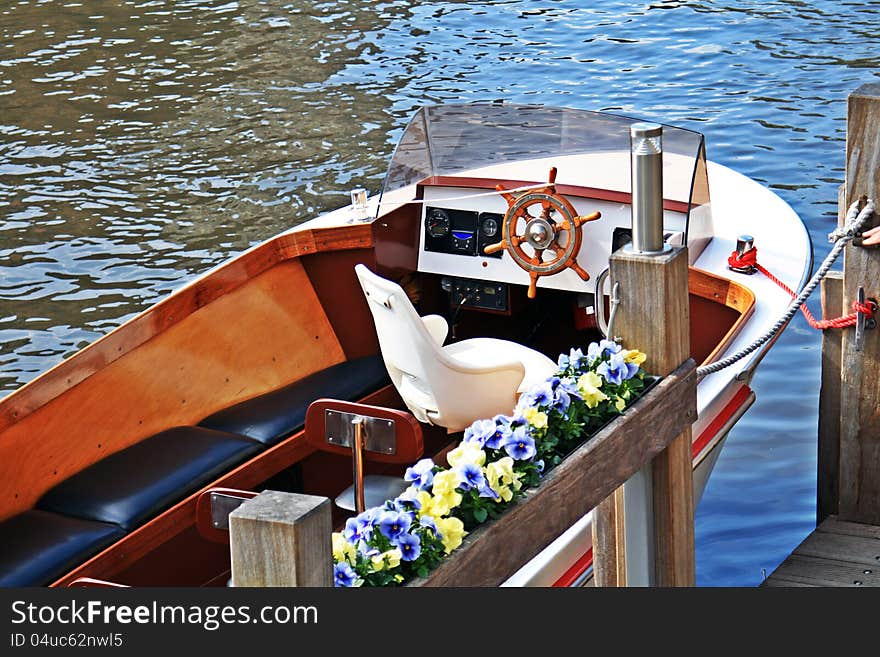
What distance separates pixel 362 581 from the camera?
5.39 ft

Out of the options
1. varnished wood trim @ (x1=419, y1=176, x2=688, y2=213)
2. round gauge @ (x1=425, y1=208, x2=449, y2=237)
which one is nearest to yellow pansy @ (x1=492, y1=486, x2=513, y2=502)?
varnished wood trim @ (x1=419, y1=176, x2=688, y2=213)

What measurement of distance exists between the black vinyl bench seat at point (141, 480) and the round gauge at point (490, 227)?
59 cm

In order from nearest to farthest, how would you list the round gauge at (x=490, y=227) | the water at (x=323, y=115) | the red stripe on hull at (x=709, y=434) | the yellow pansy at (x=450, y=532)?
the yellow pansy at (x=450, y=532), the red stripe on hull at (x=709, y=434), the round gauge at (x=490, y=227), the water at (x=323, y=115)

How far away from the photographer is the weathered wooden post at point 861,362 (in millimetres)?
2809

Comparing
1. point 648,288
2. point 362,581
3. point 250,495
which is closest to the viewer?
point 362,581

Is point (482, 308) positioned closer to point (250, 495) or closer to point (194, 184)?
point (250, 495)

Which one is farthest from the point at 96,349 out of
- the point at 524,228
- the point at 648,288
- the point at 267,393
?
the point at 648,288

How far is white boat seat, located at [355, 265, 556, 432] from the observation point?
3270 millimetres

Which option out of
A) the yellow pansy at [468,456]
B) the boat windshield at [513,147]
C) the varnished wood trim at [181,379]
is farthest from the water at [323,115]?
the yellow pansy at [468,456]

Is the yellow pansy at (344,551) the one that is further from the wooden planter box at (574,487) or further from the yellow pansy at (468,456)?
the yellow pansy at (468,456)

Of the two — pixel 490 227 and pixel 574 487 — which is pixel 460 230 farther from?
pixel 574 487

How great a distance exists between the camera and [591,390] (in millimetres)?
2117

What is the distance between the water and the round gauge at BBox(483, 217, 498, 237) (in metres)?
1.22

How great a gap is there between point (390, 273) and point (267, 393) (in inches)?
22.7
